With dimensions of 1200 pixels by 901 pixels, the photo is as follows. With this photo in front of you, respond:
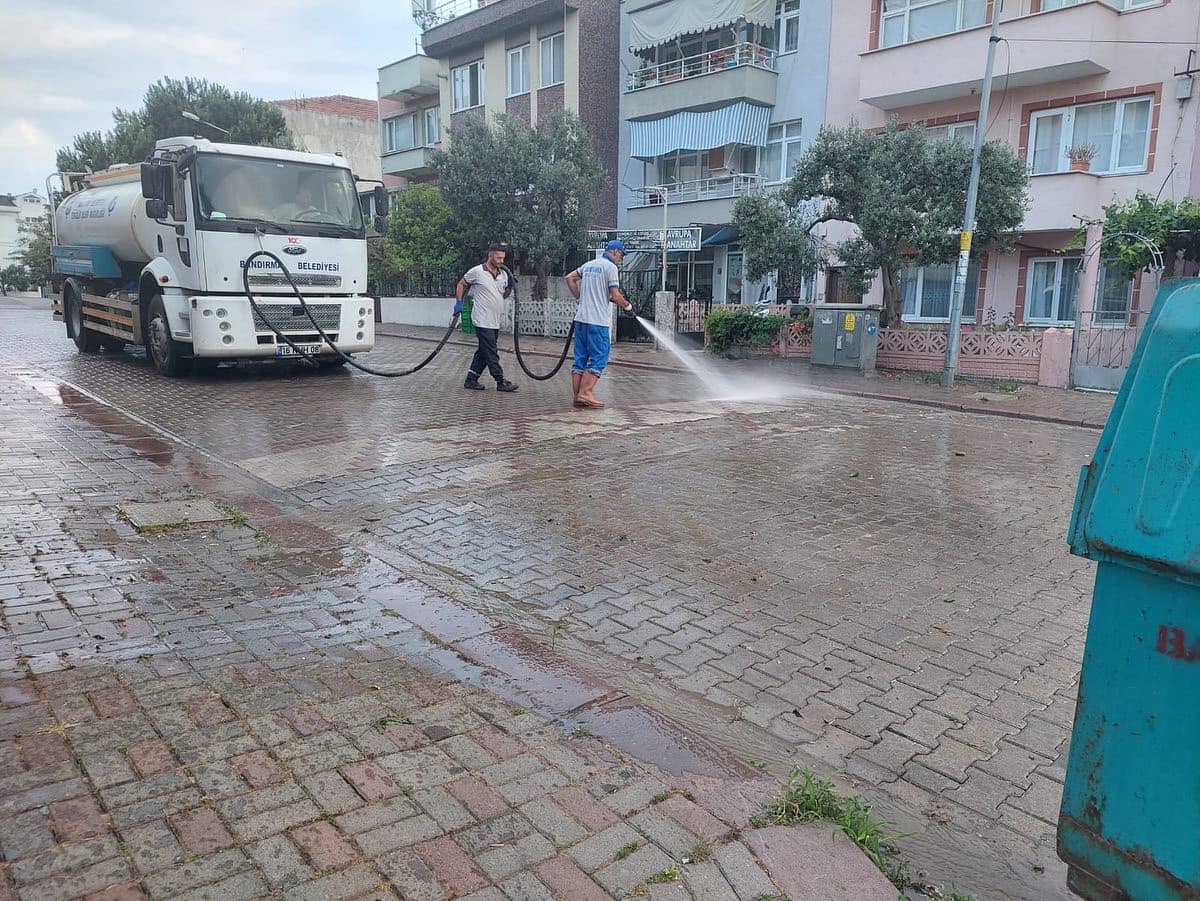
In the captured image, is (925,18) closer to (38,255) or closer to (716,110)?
(716,110)

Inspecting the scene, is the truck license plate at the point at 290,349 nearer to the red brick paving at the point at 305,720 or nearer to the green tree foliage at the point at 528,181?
the red brick paving at the point at 305,720

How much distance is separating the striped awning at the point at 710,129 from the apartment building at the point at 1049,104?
9.76 feet

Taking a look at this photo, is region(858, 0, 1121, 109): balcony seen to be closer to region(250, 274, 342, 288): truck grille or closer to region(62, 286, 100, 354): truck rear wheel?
region(250, 274, 342, 288): truck grille

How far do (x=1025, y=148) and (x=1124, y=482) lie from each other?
67.7 feet

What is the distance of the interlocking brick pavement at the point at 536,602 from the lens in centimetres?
295

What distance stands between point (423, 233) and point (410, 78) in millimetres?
10824

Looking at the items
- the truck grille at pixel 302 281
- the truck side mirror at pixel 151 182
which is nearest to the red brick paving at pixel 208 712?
the truck grille at pixel 302 281

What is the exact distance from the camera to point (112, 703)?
3256 mm

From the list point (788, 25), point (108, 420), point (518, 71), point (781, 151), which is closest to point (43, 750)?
point (108, 420)

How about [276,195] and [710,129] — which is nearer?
[276,195]

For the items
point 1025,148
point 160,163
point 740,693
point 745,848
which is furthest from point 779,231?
point 745,848

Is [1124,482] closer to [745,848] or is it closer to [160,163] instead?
[745,848]

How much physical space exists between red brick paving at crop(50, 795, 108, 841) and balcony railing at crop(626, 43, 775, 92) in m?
24.3

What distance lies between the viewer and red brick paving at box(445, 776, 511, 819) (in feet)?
8.80
